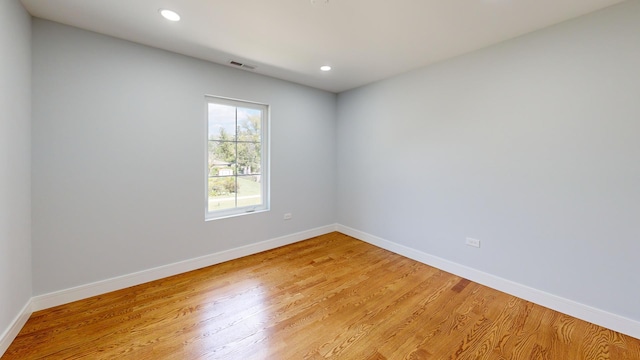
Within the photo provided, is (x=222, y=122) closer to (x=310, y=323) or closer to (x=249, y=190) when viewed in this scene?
(x=249, y=190)

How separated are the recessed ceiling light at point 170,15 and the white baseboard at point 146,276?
245 centimetres

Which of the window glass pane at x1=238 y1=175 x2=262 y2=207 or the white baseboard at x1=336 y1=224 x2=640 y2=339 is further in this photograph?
the window glass pane at x1=238 y1=175 x2=262 y2=207

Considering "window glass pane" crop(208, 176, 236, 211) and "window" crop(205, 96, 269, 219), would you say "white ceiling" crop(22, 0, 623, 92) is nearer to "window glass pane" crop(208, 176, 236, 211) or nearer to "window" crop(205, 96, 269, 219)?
"window" crop(205, 96, 269, 219)

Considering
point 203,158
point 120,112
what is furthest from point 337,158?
point 120,112

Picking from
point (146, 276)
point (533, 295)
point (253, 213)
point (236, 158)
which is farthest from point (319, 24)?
point (533, 295)

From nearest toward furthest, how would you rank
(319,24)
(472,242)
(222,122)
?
(319,24) < (472,242) < (222,122)

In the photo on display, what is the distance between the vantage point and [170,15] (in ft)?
6.56

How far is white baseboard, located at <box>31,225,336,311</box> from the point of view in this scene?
2125 millimetres

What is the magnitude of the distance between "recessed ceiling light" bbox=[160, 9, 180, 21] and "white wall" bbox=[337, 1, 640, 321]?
261 cm

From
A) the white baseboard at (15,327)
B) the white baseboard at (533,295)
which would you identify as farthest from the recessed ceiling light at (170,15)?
the white baseboard at (533,295)

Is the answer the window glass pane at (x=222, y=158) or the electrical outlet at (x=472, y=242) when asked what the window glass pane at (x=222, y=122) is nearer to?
the window glass pane at (x=222, y=158)

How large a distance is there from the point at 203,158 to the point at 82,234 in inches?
50.9

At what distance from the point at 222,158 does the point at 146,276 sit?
1538 millimetres

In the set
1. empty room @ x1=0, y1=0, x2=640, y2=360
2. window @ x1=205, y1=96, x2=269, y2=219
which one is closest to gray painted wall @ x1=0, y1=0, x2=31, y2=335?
empty room @ x1=0, y1=0, x2=640, y2=360
